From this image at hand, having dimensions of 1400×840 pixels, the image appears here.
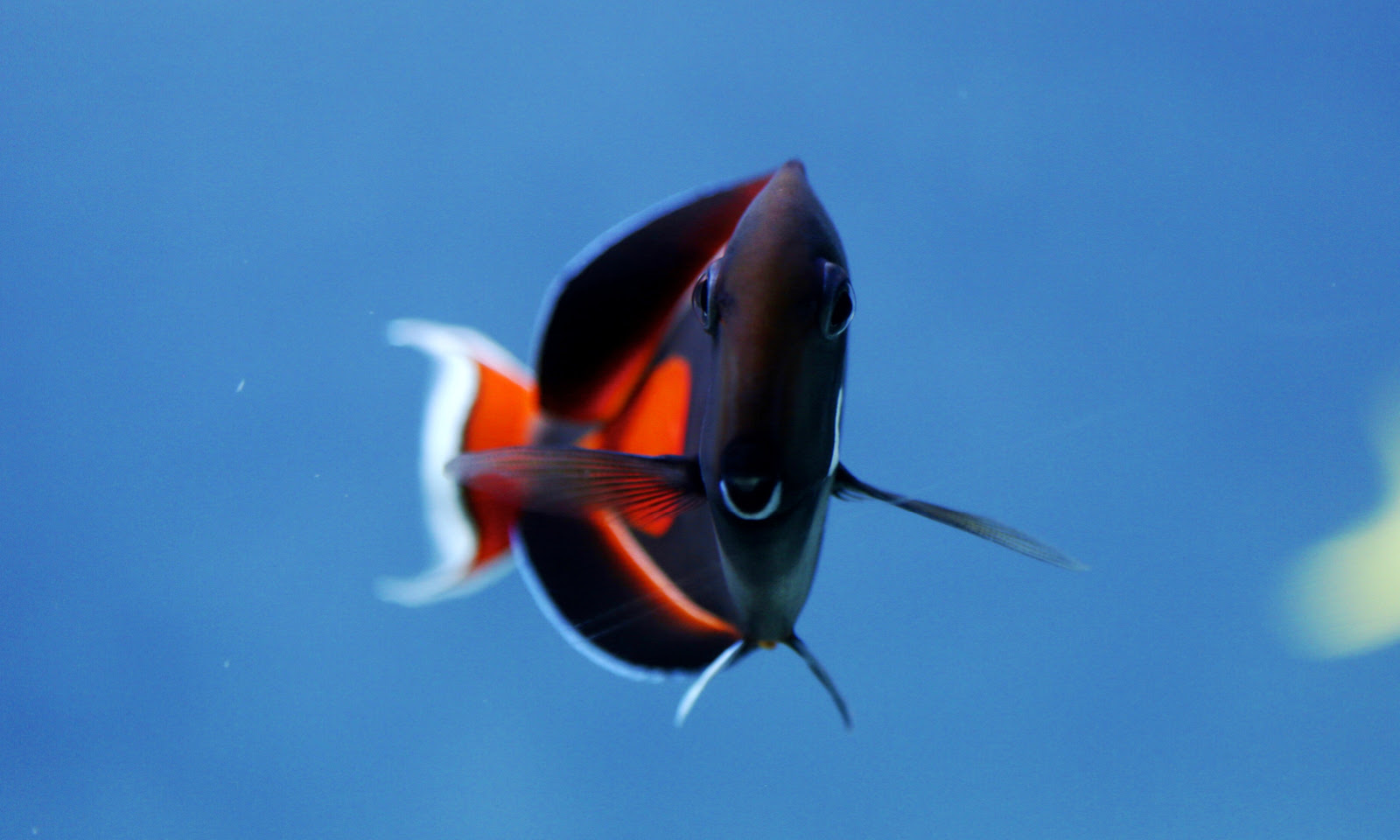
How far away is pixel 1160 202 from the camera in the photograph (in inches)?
72.5

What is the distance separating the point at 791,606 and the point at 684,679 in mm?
348

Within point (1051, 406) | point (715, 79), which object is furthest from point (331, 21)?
point (1051, 406)

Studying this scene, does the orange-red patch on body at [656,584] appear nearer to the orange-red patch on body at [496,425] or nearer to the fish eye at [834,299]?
the orange-red patch on body at [496,425]

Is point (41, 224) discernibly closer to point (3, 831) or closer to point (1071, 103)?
point (3, 831)

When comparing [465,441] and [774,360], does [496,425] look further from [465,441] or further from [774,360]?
[774,360]

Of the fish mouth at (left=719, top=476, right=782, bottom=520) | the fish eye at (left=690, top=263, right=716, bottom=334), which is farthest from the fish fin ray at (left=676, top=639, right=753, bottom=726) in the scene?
the fish eye at (left=690, top=263, right=716, bottom=334)

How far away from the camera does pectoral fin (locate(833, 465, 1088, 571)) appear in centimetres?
93

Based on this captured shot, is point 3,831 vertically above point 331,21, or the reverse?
point 331,21

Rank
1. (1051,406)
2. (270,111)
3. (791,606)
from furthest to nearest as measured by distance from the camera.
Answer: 1. (270,111)
2. (1051,406)
3. (791,606)

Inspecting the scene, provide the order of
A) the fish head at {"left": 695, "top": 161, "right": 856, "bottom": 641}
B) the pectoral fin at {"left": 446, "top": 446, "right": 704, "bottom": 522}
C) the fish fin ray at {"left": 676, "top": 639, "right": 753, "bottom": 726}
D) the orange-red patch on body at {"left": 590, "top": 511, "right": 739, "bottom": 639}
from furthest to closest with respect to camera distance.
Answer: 1. the orange-red patch on body at {"left": 590, "top": 511, "right": 739, "bottom": 639}
2. the fish fin ray at {"left": 676, "top": 639, "right": 753, "bottom": 726}
3. the pectoral fin at {"left": 446, "top": 446, "right": 704, "bottom": 522}
4. the fish head at {"left": 695, "top": 161, "right": 856, "bottom": 641}

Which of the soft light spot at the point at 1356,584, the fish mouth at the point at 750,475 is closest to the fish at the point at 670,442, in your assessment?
the fish mouth at the point at 750,475

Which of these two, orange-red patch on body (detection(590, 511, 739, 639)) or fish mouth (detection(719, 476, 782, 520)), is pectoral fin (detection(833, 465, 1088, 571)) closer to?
fish mouth (detection(719, 476, 782, 520))

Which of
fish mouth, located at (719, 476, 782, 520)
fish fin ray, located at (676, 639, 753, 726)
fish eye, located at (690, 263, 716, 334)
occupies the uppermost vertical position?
fish eye, located at (690, 263, 716, 334)

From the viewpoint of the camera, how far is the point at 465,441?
→ 1.36 m
